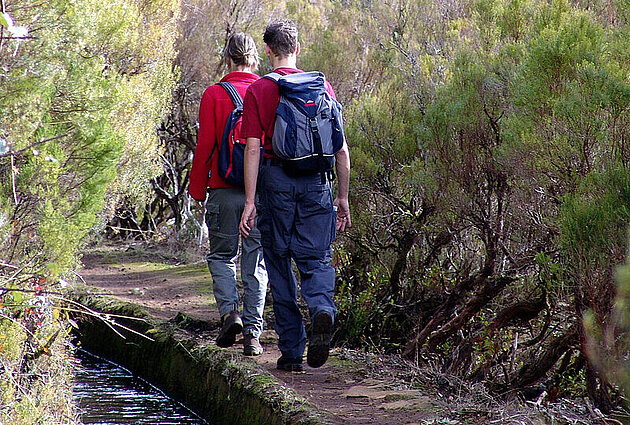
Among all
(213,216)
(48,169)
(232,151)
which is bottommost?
(213,216)

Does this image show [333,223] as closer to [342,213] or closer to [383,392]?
[342,213]

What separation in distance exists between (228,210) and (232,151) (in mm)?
412

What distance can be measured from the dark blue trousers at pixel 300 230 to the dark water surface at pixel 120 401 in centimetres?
153

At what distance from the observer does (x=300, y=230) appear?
192 inches

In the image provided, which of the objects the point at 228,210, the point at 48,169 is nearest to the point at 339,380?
the point at 228,210

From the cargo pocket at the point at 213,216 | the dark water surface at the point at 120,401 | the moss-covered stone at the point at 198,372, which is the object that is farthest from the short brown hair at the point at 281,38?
the dark water surface at the point at 120,401

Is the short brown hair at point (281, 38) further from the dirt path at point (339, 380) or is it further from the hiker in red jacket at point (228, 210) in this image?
the dirt path at point (339, 380)

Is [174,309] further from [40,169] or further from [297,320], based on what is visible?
[297,320]

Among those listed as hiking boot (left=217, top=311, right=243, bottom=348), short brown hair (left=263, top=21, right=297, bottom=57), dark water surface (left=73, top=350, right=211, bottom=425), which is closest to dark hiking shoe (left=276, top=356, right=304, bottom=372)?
hiking boot (left=217, top=311, right=243, bottom=348)

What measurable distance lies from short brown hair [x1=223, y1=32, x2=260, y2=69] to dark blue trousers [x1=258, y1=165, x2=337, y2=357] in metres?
1.10

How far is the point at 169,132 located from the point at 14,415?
34.6 ft

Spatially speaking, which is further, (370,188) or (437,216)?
(370,188)

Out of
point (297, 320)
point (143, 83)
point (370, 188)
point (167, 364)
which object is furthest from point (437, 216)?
point (143, 83)

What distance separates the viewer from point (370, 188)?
6.68 meters
